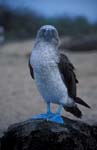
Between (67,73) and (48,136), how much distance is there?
0.68m

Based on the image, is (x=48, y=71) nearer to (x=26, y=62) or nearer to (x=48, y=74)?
(x=48, y=74)

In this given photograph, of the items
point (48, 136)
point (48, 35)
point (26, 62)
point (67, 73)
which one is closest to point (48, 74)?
point (67, 73)

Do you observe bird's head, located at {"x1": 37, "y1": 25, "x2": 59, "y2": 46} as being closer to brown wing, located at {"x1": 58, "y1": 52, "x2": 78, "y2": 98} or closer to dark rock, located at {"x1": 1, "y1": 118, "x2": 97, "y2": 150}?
brown wing, located at {"x1": 58, "y1": 52, "x2": 78, "y2": 98}

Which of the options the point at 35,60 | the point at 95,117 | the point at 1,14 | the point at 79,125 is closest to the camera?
the point at 35,60

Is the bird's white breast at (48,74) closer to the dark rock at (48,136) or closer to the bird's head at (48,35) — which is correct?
the bird's head at (48,35)

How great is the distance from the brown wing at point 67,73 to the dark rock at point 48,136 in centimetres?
37

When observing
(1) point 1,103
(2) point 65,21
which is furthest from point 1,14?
(1) point 1,103

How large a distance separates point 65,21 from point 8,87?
18.9 m

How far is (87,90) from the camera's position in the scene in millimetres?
11609

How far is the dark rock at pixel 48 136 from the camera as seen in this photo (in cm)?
615

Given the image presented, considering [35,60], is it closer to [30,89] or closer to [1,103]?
[1,103]

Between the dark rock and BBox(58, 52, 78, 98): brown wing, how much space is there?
0.37 meters

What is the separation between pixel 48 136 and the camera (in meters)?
6.12

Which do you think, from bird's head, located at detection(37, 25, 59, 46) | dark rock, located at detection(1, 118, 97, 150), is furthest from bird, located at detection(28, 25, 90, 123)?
dark rock, located at detection(1, 118, 97, 150)
